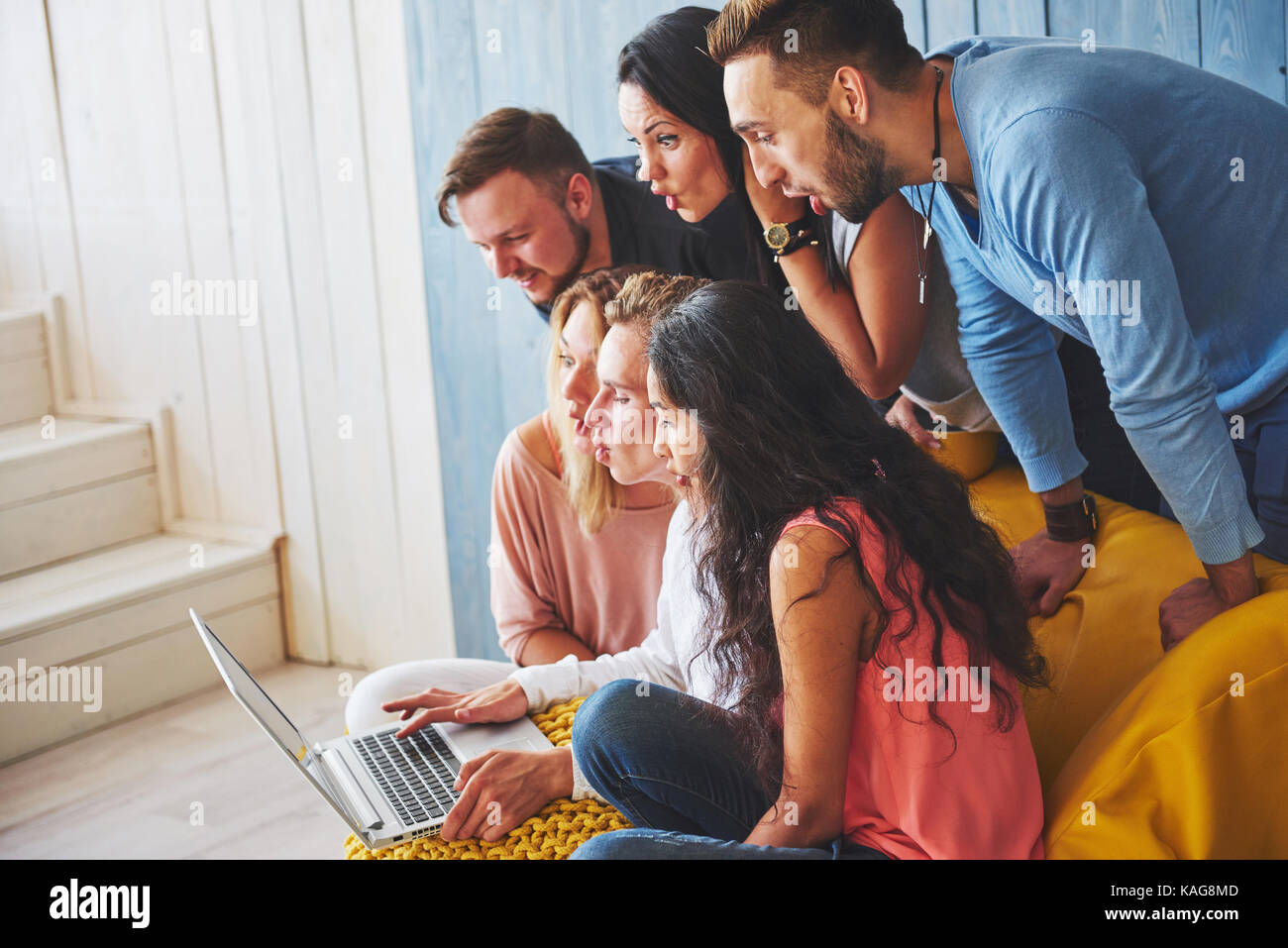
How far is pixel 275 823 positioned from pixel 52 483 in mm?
1053

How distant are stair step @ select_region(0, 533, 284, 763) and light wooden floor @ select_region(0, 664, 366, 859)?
51 mm

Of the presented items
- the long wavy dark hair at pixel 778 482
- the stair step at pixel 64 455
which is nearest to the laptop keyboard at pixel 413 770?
the long wavy dark hair at pixel 778 482

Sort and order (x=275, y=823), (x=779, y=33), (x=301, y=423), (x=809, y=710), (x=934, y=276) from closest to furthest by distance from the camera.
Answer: (x=809, y=710)
(x=779, y=33)
(x=934, y=276)
(x=275, y=823)
(x=301, y=423)

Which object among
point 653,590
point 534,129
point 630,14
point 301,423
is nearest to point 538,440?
point 653,590

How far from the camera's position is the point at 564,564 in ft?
6.67

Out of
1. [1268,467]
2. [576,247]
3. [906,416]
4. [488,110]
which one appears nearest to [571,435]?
[576,247]

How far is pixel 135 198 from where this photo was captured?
2781mm

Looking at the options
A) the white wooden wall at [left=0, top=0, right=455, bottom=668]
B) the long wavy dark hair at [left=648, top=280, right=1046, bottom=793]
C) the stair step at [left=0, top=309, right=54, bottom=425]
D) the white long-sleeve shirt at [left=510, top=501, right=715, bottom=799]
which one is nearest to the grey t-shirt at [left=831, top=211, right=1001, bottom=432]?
the long wavy dark hair at [left=648, top=280, right=1046, bottom=793]

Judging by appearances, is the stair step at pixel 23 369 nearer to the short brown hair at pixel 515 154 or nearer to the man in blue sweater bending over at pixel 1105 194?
the short brown hair at pixel 515 154

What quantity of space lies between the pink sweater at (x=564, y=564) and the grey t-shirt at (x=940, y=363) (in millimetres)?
478

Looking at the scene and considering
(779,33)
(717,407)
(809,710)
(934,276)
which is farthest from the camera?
(934,276)

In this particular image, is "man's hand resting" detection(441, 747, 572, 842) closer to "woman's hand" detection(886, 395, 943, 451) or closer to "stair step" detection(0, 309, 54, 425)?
"woman's hand" detection(886, 395, 943, 451)

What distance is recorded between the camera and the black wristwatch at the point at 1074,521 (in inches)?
62.2
